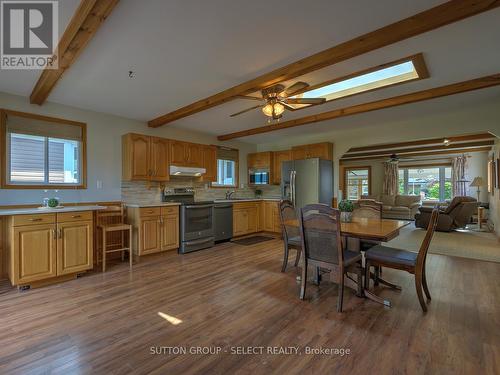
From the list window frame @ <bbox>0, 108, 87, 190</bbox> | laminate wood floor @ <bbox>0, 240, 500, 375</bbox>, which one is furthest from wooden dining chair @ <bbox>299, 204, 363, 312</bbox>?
window frame @ <bbox>0, 108, 87, 190</bbox>

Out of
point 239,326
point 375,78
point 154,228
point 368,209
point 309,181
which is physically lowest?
point 239,326

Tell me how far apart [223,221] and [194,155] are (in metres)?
1.47

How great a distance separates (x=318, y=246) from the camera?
2.43m

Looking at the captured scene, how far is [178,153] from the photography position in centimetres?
472

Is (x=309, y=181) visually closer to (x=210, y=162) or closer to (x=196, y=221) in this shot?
(x=210, y=162)

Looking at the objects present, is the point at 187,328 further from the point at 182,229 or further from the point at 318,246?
the point at 182,229

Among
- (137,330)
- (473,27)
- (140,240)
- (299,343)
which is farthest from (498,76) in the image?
(140,240)

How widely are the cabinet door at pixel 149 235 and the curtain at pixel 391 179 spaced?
916 cm

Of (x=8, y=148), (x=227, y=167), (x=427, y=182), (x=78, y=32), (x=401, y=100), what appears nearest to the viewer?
(x=78, y=32)

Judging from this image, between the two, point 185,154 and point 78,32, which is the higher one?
point 78,32

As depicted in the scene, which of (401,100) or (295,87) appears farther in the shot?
(401,100)

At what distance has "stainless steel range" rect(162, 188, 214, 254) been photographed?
4.36 metres

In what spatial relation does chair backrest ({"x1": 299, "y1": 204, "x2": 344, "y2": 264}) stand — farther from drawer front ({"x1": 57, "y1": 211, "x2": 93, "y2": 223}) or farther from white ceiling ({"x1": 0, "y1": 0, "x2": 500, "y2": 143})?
drawer front ({"x1": 57, "y1": 211, "x2": 93, "y2": 223})

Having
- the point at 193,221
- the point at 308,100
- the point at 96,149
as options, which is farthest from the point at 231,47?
the point at 193,221
